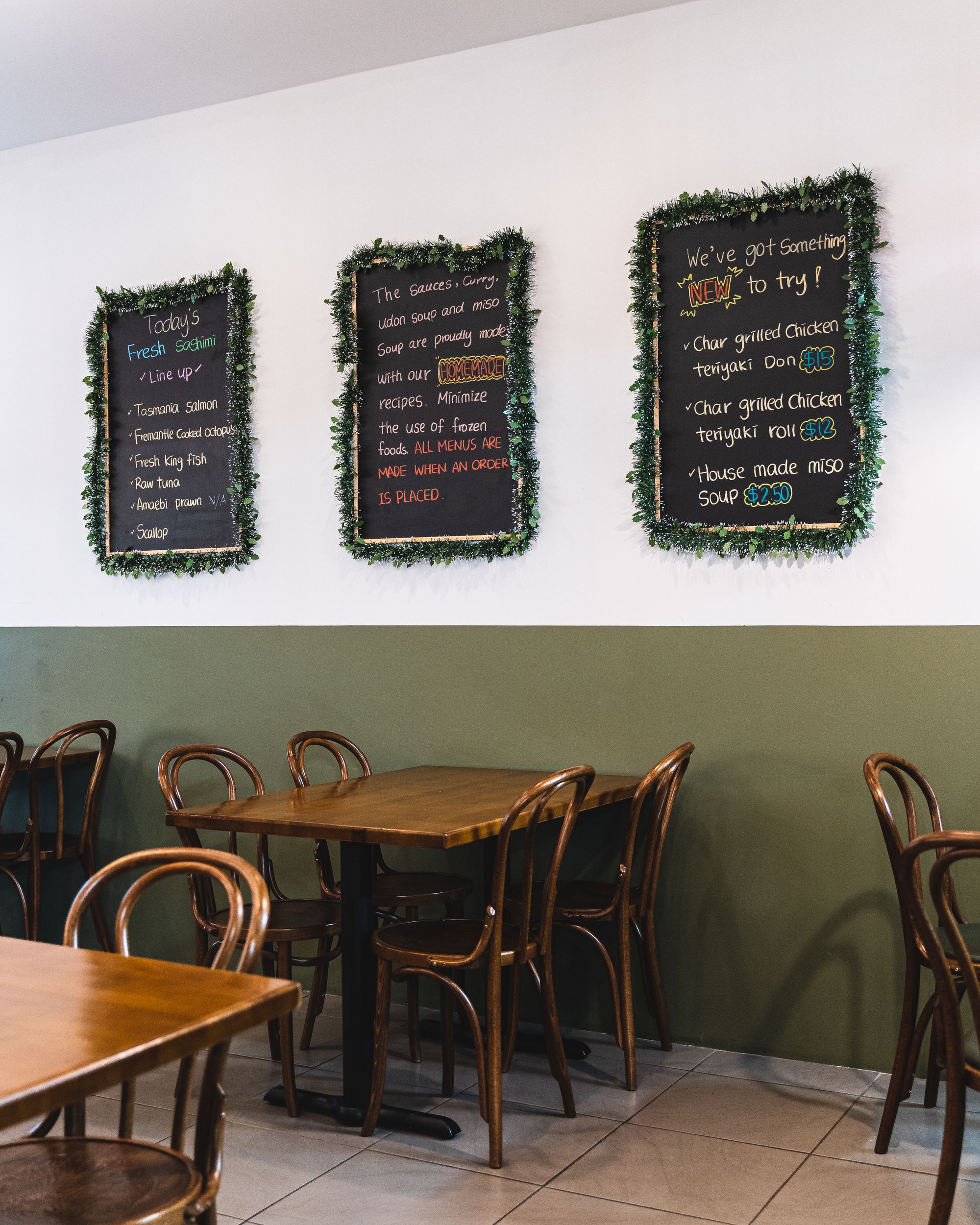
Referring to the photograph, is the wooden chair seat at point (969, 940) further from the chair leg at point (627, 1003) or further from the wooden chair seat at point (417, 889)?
the wooden chair seat at point (417, 889)

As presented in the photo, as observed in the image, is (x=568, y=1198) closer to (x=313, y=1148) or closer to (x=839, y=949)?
(x=313, y=1148)

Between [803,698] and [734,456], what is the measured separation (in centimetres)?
72

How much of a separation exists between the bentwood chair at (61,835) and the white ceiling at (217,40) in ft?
7.12

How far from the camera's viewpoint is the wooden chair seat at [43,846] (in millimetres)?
3932

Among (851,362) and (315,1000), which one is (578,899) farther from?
(851,362)

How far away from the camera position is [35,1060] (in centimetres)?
128

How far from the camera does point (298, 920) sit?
3072 mm

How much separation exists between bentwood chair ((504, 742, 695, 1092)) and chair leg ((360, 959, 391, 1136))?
339 mm

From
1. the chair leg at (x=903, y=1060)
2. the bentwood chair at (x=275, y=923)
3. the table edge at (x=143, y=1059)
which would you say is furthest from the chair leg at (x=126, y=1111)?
the chair leg at (x=903, y=1060)

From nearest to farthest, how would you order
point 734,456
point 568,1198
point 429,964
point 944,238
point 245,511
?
point 568,1198
point 429,964
point 944,238
point 734,456
point 245,511

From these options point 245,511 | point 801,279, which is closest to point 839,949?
point 801,279

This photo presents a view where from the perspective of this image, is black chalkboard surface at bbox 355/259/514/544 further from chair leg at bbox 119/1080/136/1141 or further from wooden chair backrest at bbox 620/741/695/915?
chair leg at bbox 119/1080/136/1141

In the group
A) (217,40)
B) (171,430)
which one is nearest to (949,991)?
(171,430)

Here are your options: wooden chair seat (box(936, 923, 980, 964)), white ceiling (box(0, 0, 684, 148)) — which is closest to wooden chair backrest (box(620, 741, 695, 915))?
wooden chair seat (box(936, 923, 980, 964))
